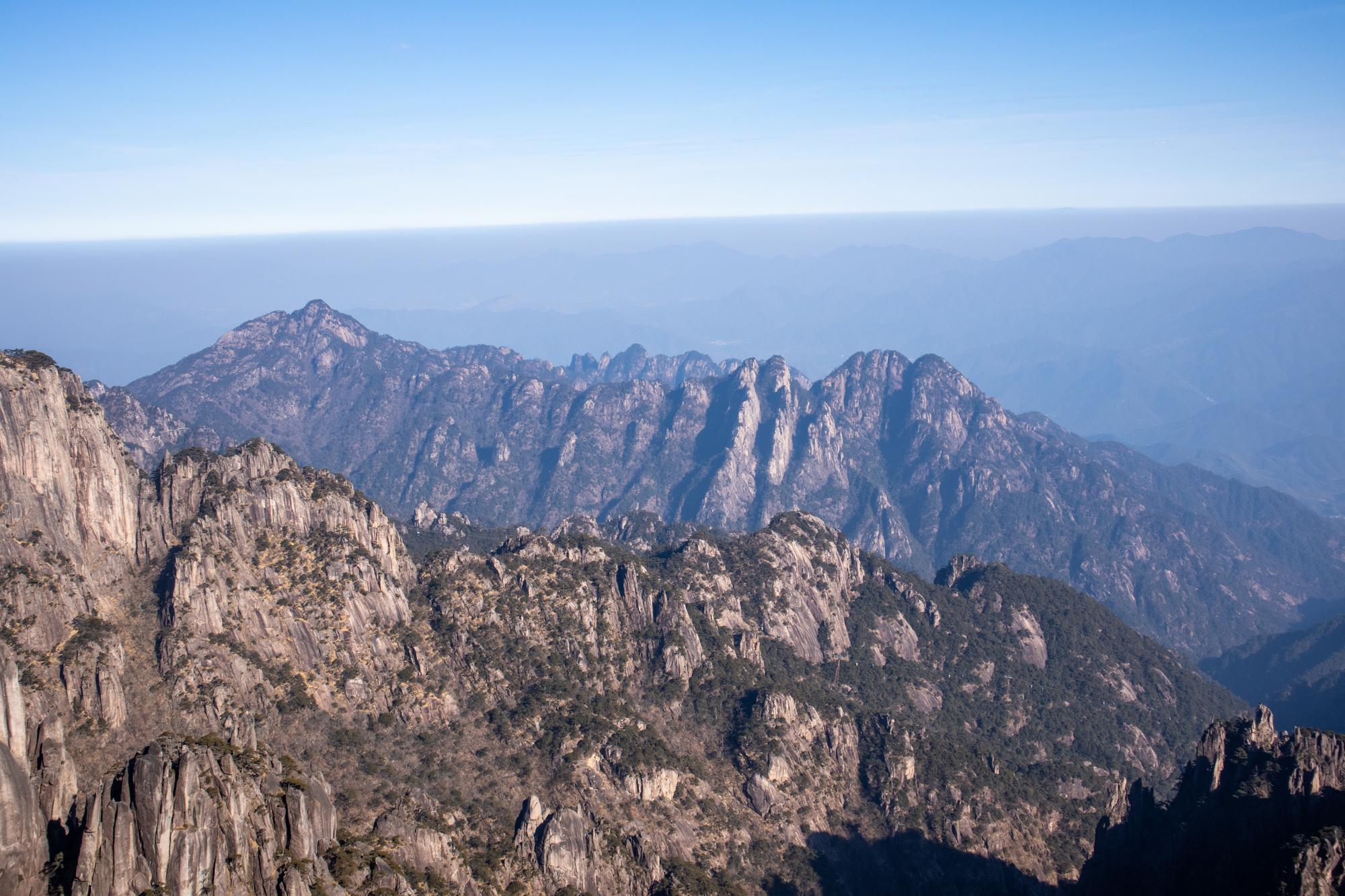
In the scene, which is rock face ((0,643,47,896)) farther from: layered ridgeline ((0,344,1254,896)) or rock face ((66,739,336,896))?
rock face ((66,739,336,896))

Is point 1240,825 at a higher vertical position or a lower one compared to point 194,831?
lower

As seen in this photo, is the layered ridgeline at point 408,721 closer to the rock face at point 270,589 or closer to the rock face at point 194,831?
the rock face at point 194,831

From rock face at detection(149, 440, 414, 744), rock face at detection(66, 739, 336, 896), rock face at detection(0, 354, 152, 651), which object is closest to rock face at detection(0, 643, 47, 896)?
rock face at detection(66, 739, 336, 896)

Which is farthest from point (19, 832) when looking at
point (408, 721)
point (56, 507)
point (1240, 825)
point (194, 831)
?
point (1240, 825)

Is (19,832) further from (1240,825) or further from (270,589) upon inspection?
(1240,825)

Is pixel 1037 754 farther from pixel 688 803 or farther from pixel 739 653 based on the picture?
pixel 688 803

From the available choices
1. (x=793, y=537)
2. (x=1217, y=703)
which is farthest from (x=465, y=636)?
(x=1217, y=703)
